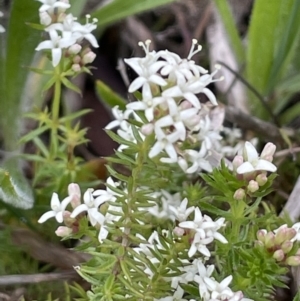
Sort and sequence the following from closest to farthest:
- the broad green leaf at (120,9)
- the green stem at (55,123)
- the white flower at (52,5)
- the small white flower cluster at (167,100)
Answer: the small white flower cluster at (167,100), the white flower at (52,5), the green stem at (55,123), the broad green leaf at (120,9)

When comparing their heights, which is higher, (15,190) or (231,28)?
(231,28)

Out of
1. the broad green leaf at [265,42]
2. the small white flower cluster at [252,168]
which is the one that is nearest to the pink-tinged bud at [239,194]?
the small white flower cluster at [252,168]

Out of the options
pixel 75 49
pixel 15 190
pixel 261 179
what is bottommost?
pixel 15 190

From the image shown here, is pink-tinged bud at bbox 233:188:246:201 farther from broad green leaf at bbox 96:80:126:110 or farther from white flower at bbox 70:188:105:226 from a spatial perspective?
broad green leaf at bbox 96:80:126:110

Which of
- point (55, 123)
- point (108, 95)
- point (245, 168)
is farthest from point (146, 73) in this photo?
point (108, 95)

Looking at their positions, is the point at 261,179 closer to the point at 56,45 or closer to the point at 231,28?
the point at 56,45

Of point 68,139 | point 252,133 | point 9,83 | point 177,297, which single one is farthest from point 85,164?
point 177,297

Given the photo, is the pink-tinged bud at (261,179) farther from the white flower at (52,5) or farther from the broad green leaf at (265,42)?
the broad green leaf at (265,42)

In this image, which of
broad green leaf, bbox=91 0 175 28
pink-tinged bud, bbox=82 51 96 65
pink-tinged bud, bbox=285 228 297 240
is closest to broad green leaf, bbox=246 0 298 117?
broad green leaf, bbox=91 0 175 28
